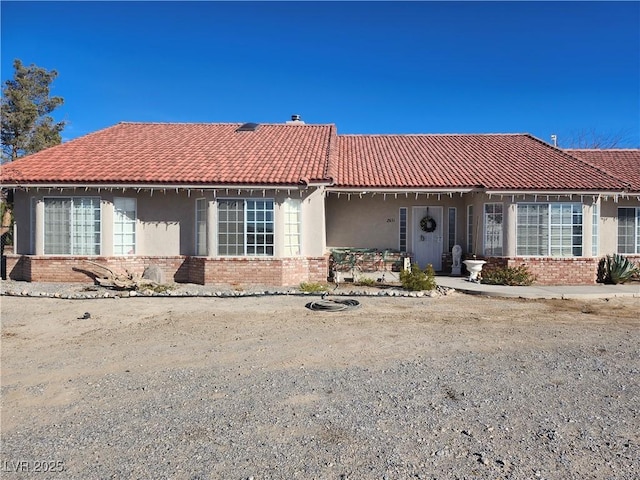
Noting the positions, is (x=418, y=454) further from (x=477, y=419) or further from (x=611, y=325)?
(x=611, y=325)

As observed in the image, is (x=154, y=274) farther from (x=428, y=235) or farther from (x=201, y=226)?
(x=428, y=235)

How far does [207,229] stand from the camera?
12891 millimetres

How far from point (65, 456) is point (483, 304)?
29.6 ft

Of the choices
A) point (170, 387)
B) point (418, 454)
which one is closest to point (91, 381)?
point (170, 387)

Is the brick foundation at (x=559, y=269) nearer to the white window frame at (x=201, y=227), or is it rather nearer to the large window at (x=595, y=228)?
the large window at (x=595, y=228)

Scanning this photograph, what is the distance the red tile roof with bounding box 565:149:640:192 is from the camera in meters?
15.7

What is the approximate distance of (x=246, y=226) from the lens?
1284 cm

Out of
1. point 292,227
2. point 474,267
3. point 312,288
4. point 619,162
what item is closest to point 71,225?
point 292,227

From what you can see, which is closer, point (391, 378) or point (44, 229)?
point (391, 378)

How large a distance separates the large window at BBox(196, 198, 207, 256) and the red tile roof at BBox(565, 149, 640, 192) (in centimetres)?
1430

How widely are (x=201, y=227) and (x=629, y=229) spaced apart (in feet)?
48.9

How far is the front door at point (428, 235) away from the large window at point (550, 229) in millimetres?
2971

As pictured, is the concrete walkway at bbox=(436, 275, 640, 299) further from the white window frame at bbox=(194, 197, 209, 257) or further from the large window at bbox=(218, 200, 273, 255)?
the white window frame at bbox=(194, 197, 209, 257)

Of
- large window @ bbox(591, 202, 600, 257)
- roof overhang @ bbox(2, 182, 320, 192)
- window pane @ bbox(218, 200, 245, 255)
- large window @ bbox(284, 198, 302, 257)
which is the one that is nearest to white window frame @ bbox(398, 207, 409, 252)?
large window @ bbox(284, 198, 302, 257)
